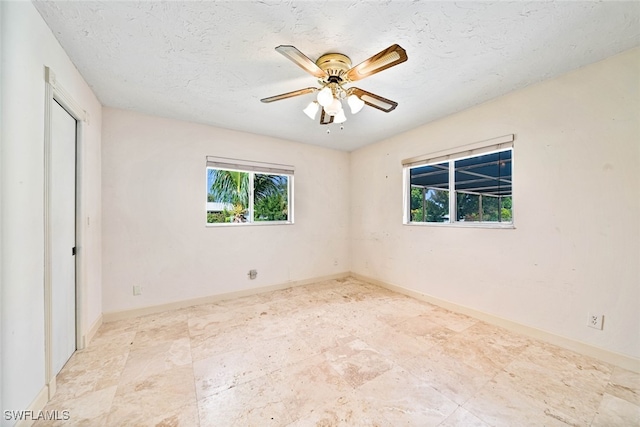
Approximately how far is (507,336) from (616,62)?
246 centimetres

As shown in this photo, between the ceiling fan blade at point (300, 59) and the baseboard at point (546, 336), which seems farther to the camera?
the baseboard at point (546, 336)

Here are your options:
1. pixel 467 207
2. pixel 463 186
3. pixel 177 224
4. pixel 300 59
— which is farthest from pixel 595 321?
pixel 177 224

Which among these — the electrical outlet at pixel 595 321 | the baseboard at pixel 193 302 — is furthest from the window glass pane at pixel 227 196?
the electrical outlet at pixel 595 321

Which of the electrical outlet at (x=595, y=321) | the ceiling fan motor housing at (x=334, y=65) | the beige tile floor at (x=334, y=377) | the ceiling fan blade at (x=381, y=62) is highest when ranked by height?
the ceiling fan motor housing at (x=334, y=65)

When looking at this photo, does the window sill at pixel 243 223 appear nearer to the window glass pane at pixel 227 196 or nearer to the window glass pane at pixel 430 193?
the window glass pane at pixel 227 196

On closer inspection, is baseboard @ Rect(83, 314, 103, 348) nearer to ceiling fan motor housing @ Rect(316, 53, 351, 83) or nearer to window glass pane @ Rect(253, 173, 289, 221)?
window glass pane @ Rect(253, 173, 289, 221)

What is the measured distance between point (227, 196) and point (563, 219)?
3810mm

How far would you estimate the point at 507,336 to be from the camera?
2.39 meters

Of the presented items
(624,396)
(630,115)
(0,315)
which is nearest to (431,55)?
(630,115)

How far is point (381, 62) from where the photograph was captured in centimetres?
159

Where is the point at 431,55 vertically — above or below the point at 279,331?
above

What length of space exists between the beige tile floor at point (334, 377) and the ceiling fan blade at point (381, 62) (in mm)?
2156

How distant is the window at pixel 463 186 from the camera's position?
2668 millimetres

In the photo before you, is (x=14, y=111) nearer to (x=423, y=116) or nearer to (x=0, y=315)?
(x=0, y=315)
